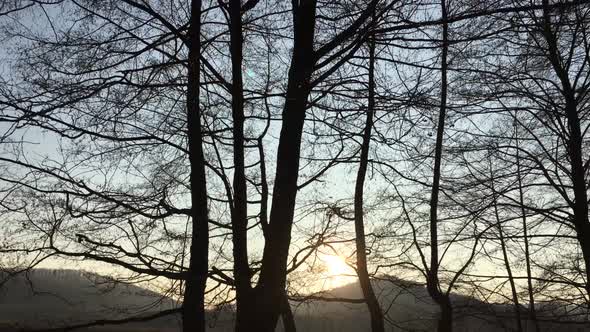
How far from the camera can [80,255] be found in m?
5.51

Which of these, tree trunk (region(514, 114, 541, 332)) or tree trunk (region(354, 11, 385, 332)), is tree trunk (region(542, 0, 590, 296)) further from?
tree trunk (region(354, 11, 385, 332))

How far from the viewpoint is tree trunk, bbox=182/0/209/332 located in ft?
17.0

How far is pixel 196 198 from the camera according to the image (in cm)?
537

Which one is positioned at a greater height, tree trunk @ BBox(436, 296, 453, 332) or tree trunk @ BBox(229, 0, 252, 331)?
tree trunk @ BBox(229, 0, 252, 331)

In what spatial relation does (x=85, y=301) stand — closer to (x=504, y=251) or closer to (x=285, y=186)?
(x=285, y=186)

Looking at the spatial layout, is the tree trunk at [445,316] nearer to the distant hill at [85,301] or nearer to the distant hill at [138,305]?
the distant hill at [138,305]

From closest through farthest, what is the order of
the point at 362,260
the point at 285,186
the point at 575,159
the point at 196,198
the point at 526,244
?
1. the point at 285,186
2. the point at 196,198
3. the point at 575,159
4. the point at 526,244
5. the point at 362,260

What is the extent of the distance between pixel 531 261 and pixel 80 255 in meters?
7.80

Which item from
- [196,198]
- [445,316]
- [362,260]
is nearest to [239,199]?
[196,198]

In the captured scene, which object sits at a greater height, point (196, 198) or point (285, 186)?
point (196, 198)

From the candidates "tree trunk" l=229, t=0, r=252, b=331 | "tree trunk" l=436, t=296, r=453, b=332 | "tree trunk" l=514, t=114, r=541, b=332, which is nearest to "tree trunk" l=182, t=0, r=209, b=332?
"tree trunk" l=229, t=0, r=252, b=331

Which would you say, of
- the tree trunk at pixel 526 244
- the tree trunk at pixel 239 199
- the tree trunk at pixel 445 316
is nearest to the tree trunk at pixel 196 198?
the tree trunk at pixel 239 199

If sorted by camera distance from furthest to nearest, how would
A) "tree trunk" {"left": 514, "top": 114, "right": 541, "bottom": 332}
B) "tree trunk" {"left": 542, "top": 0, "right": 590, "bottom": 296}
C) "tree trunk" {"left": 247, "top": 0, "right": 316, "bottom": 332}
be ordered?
"tree trunk" {"left": 514, "top": 114, "right": 541, "bottom": 332}, "tree trunk" {"left": 542, "top": 0, "right": 590, "bottom": 296}, "tree trunk" {"left": 247, "top": 0, "right": 316, "bottom": 332}

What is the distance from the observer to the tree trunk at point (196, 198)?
5195mm
